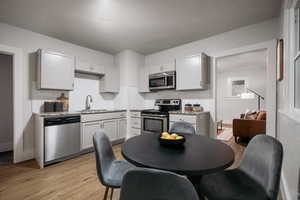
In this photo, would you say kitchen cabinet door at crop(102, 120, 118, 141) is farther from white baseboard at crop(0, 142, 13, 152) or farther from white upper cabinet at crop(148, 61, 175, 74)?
white baseboard at crop(0, 142, 13, 152)

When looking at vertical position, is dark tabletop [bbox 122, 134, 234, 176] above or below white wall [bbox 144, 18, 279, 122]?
below

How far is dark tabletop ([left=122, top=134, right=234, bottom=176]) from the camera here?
0.85 metres

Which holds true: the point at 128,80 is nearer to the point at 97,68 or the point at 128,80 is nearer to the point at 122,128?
the point at 97,68

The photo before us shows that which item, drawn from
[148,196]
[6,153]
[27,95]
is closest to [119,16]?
[27,95]

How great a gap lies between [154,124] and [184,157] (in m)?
2.39

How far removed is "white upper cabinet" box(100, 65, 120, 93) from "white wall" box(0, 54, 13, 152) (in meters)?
2.11

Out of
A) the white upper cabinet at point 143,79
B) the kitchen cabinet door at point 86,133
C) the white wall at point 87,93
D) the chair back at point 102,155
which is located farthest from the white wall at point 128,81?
the chair back at point 102,155

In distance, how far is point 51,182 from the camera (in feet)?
6.50

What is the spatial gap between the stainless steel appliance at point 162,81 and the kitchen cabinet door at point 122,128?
1.18 meters

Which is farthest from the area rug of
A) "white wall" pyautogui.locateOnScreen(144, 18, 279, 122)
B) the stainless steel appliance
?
the stainless steel appliance

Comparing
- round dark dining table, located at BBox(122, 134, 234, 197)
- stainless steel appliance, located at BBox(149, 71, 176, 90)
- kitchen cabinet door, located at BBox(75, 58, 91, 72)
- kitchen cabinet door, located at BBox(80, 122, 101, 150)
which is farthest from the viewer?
stainless steel appliance, located at BBox(149, 71, 176, 90)

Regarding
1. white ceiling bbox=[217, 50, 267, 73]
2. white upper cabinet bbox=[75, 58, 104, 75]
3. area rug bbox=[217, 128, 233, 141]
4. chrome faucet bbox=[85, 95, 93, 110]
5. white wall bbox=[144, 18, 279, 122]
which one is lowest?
area rug bbox=[217, 128, 233, 141]

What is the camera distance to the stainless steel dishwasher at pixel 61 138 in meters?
2.46

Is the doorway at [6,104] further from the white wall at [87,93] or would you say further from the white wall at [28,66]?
the white wall at [87,93]
